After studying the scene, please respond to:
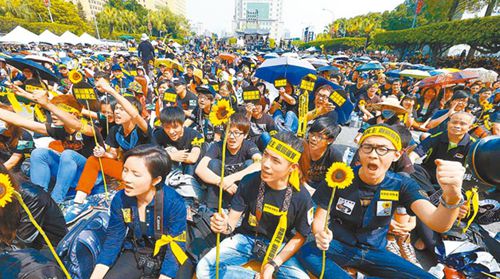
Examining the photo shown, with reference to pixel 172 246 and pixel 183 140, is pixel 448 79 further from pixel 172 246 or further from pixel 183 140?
pixel 172 246

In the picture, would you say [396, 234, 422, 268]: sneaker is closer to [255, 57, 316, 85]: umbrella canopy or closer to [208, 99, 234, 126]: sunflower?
[208, 99, 234, 126]: sunflower

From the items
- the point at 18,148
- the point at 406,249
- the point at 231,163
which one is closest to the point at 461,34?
the point at 406,249

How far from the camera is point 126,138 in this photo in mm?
3707

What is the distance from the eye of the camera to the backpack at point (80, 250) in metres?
2.26

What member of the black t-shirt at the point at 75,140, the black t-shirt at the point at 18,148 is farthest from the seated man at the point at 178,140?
the black t-shirt at the point at 18,148

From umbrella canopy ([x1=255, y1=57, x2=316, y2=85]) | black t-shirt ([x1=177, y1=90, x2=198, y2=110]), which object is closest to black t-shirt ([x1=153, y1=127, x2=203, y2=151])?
black t-shirt ([x1=177, y1=90, x2=198, y2=110])

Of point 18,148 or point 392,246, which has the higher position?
point 18,148

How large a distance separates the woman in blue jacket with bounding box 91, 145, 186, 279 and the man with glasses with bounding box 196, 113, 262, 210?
3.06 feet

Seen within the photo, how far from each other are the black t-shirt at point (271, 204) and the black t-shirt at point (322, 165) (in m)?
1.14

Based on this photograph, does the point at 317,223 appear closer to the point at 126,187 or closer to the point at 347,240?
the point at 347,240

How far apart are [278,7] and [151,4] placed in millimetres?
78117

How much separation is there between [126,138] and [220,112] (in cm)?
227

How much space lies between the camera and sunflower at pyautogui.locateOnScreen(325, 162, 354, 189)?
1712 mm

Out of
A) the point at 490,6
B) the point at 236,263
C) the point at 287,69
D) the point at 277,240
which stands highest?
the point at 490,6
